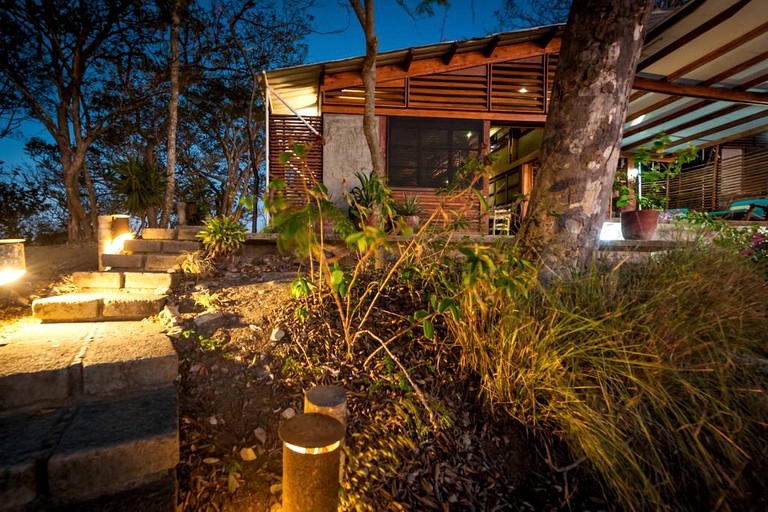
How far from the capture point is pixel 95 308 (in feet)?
7.64

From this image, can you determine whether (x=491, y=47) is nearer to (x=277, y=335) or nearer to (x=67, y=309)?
(x=277, y=335)

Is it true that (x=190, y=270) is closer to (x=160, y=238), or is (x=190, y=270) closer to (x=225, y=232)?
(x=225, y=232)

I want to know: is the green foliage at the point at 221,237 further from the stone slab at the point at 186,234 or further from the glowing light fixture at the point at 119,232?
the glowing light fixture at the point at 119,232

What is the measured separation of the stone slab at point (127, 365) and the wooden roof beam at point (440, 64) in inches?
218

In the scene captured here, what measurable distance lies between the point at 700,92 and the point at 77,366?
9.77 meters

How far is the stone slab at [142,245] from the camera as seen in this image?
3783 mm

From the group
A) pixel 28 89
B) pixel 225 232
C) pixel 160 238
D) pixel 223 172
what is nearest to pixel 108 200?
pixel 223 172

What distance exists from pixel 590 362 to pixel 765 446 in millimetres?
639

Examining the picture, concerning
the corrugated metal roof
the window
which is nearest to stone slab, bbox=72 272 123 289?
the corrugated metal roof

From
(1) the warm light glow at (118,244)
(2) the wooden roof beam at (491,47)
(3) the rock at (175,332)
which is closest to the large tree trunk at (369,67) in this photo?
(3) the rock at (175,332)

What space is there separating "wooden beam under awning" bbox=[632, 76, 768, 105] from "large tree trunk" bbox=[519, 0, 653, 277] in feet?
18.4

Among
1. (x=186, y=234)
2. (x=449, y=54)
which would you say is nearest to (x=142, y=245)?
(x=186, y=234)

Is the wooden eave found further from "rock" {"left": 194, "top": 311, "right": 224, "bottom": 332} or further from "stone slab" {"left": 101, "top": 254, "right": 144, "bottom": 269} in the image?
"stone slab" {"left": 101, "top": 254, "right": 144, "bottom": 269}

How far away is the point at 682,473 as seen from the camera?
1.30 metres
